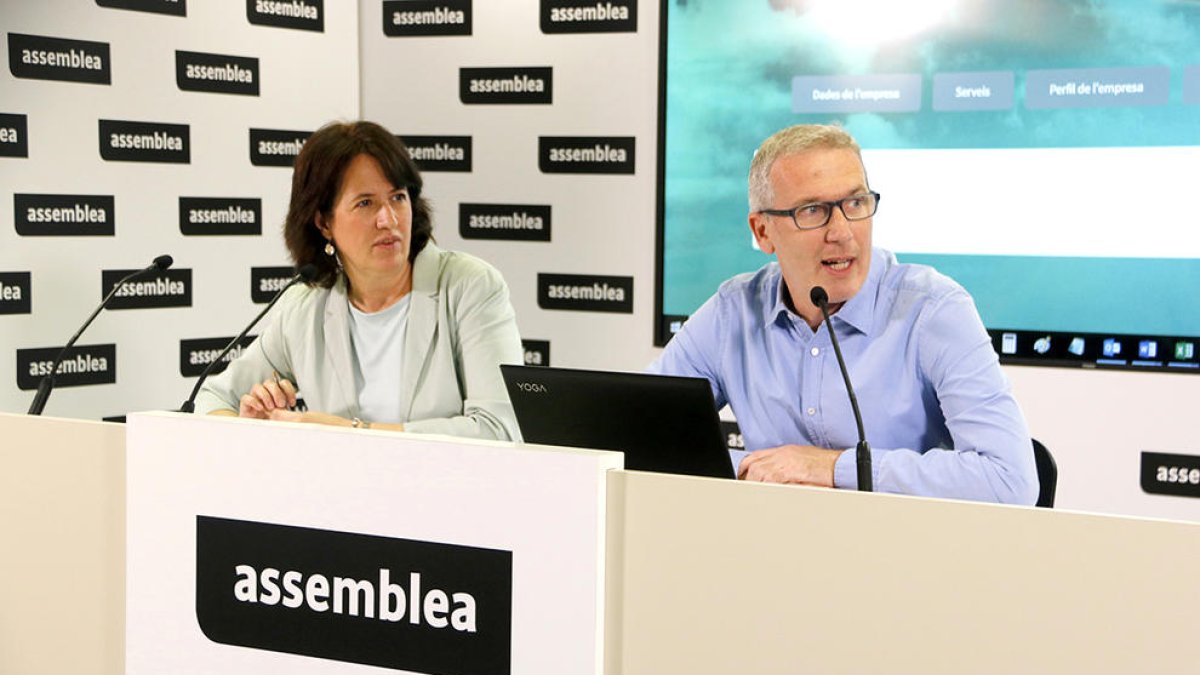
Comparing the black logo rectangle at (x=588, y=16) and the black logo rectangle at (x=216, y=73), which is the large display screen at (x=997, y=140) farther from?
the black logo rectangle at (x=216, y=73)

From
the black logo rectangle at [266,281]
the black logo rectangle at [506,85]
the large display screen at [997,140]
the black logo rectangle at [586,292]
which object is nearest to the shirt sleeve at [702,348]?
the large display screen at [997,140]

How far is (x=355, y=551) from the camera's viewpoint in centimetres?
108

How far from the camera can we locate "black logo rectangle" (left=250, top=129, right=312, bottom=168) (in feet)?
12.2

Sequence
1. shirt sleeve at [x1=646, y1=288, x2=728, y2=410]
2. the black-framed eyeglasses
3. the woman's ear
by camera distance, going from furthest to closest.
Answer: the woman's ear, shirt sleeve at [x1=646, y1=288, x2=728, y2=410], the black-framed eyeglasses

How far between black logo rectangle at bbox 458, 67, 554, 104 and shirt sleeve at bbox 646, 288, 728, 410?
1862 millimetres

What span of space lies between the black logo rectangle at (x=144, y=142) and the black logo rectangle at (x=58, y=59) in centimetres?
13

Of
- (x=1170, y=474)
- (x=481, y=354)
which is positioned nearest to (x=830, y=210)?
(x=481, y=354)

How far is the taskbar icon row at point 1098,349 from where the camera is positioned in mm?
3387

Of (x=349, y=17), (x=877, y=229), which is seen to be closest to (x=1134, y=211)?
(x=877, y=229)

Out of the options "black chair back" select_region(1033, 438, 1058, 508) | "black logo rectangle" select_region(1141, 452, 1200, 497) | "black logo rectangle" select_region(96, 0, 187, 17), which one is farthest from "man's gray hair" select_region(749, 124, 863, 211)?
"black logo rectangle" select_region(96, 0, 187, 17)

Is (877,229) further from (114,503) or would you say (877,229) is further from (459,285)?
(114,503)

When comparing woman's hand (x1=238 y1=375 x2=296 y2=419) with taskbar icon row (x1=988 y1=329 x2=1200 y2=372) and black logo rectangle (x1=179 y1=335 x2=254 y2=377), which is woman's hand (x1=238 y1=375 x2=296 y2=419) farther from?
taskbar icon row (x1=988 y1=329 x2=1200 y2=372)

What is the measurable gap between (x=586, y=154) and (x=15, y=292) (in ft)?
5.59

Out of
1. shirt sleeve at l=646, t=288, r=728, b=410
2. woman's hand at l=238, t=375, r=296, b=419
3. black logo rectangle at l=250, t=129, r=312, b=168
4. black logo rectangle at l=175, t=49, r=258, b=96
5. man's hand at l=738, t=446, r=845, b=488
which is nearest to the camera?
man's hand at l=738, t=446, r=845, b=488
